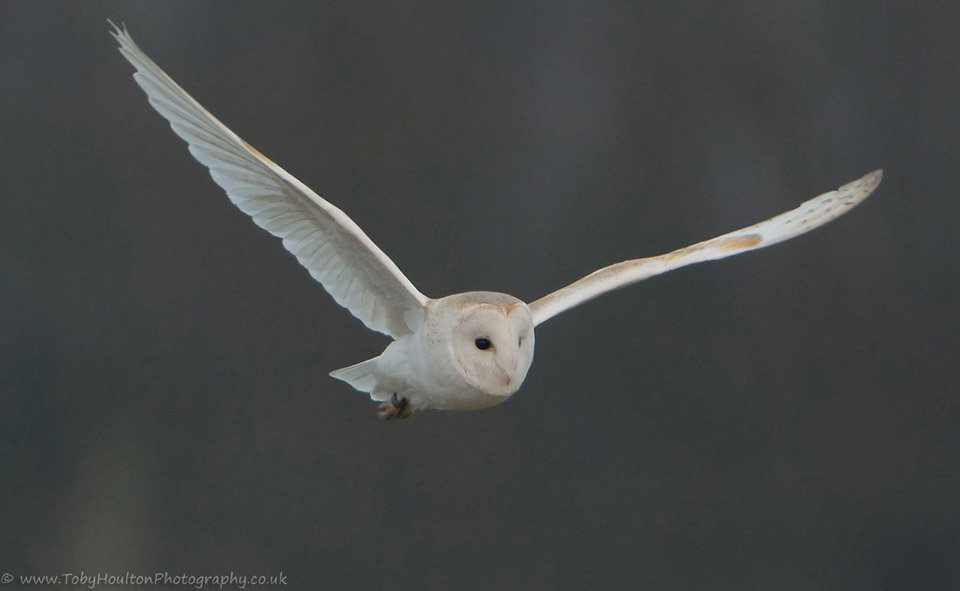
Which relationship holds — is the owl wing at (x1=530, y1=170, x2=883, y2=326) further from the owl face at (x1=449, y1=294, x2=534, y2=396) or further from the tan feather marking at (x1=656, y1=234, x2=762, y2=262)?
the owl face at (x1=449, y1=294, x2=534, y2=396)

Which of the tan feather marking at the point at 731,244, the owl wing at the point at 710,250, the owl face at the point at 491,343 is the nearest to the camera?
the owl face at the point at 491,343

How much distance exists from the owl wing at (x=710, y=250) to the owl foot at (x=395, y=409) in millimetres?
260

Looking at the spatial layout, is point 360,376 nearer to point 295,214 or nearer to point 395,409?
point 395,409

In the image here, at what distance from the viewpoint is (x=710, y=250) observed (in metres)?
1.76

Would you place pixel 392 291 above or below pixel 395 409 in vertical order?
above

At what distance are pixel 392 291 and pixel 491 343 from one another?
0.85ft

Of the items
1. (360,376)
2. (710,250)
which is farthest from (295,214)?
(710,250)

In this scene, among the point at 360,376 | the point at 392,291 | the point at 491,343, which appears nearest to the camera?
the point at 491,343

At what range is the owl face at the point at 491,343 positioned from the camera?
51.1 inches

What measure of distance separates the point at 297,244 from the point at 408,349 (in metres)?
0.24

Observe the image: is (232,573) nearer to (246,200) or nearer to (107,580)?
(107,580)

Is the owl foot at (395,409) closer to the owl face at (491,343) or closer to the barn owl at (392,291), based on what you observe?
the barn owl at (392,291)

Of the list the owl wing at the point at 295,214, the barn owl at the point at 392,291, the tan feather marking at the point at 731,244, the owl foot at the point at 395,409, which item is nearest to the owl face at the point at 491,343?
the barn owl at the point at 392,291

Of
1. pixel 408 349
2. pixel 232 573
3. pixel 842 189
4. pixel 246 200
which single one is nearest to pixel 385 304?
pixel 408 349
